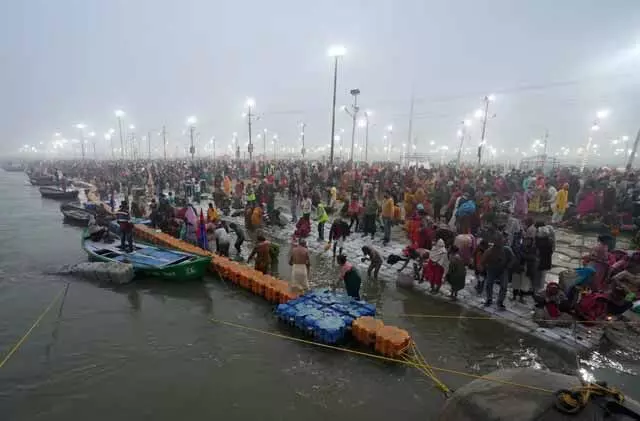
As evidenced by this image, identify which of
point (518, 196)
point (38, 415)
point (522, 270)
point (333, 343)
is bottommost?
point (38, 415)

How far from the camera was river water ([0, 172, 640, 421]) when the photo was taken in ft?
20.7

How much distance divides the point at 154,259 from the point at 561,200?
Answer: 57.0ft

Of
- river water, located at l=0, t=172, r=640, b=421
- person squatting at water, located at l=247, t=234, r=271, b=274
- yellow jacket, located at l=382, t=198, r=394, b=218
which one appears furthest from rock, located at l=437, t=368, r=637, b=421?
yellow jacket, located at l=382, t=198, r=394, b=218

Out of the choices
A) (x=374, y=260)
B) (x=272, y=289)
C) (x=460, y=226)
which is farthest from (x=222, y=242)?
(x=460, y=226)

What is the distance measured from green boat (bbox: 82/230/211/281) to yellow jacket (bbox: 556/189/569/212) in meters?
15.5

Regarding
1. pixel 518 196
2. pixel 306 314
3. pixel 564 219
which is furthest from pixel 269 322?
pixel 564 219

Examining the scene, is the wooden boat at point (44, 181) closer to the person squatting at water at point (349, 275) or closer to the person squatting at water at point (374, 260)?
the person squatting at water at point (374, 260)

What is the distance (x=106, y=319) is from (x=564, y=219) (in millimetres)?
19295

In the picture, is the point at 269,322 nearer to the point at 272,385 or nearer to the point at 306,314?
the point at 306,314

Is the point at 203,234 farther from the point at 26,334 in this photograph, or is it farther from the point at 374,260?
the point at 374,260

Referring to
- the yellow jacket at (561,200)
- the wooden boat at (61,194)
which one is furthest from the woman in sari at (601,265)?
the wooden boat at (61,194)

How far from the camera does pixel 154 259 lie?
12984 mm

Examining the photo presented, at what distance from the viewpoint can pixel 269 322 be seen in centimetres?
922

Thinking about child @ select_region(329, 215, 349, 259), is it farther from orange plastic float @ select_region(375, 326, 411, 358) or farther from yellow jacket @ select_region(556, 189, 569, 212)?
yellow jacket @ select_region(556, 189, 569, 212)
